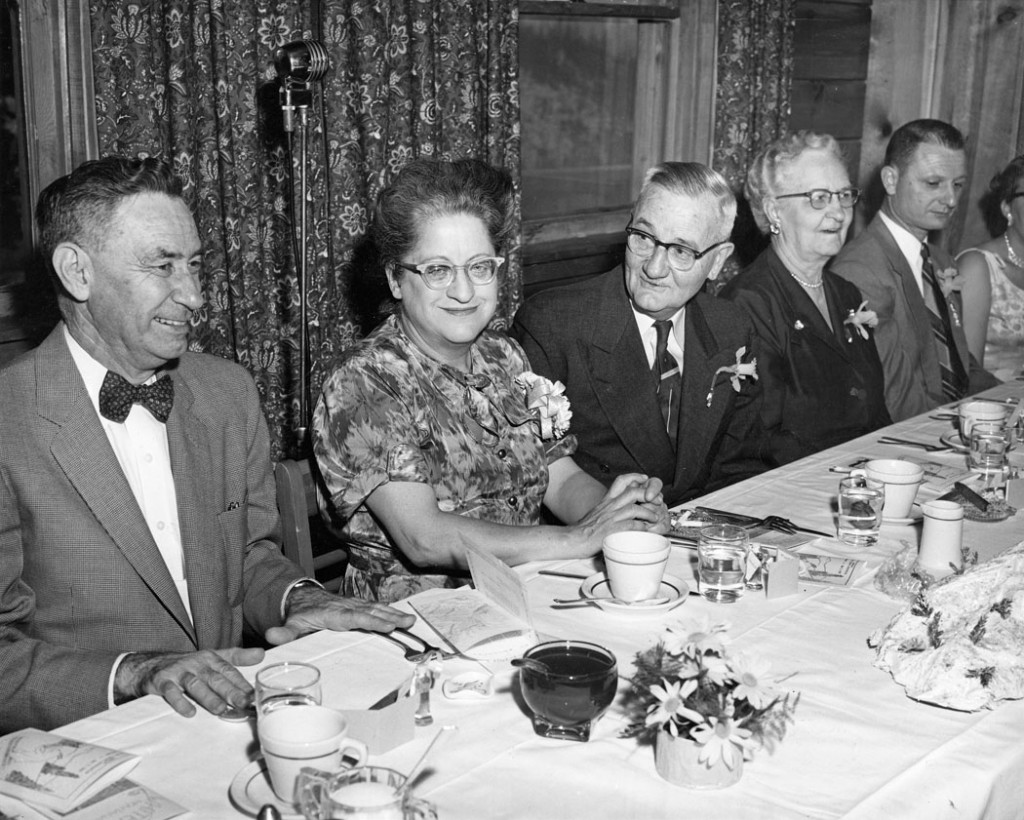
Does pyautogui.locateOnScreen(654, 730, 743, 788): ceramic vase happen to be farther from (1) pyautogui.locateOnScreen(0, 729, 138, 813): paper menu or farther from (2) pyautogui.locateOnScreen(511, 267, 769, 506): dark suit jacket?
(2) pyautogui.locateOnScreen(511, 267, 769, 506): dark suit jacket

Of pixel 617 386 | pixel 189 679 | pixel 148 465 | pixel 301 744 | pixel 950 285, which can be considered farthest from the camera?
pixel 950 285

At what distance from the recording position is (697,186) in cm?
289

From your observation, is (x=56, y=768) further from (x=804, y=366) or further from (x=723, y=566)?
(x=804, y=366)

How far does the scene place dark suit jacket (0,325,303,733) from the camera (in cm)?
172

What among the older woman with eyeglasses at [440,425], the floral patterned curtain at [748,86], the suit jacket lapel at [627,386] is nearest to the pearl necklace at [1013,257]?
the floral patterned curtain at [748,86]

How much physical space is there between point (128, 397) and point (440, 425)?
642 mm

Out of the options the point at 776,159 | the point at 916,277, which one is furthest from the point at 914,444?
the point at 916,277

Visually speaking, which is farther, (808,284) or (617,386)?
(808,284)

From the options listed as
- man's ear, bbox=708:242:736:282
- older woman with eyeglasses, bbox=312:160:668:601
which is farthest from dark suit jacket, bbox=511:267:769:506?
older woman with eyeglasses, bbox=312:160:668:601

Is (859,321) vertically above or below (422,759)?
above

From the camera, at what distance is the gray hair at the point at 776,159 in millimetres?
3570

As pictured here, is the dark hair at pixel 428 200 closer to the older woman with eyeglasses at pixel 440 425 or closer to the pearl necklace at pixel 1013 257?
the older woman with eyeglasses at pixel 440 425

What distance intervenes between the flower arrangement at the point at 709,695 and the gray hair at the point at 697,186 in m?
1.75

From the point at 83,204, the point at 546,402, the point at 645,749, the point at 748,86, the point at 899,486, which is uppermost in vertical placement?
the point at 748,86
